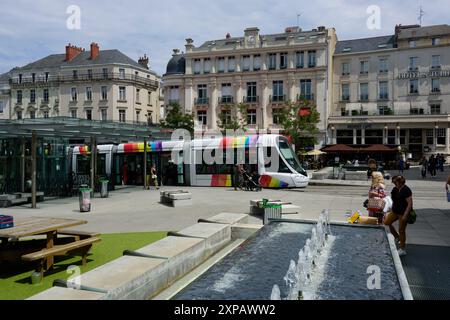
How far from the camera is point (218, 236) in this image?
26.7 feet

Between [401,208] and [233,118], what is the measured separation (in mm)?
44779

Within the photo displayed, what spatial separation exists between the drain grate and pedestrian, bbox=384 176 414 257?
13.0 inches

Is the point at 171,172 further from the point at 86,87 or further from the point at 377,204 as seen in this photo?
the point at 86,87

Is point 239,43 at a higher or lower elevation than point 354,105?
higher

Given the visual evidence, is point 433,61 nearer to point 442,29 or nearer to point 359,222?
point 442,29

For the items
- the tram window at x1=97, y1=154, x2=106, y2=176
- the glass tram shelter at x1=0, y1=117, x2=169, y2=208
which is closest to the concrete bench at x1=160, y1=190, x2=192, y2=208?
the glass tram shelter at x1=0, y1=117, x2=169, y2=208

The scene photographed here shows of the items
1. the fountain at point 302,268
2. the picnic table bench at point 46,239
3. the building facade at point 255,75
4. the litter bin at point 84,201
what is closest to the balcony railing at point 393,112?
the building facade at point 255,75

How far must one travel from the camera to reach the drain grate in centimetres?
615

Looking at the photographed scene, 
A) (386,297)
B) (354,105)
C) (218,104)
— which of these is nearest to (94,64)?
(218,104)

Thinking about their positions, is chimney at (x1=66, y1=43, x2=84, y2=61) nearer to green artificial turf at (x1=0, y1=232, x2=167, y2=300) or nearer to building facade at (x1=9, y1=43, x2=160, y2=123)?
building facade at (x1=9, y1=43, x2=160, y2=123)

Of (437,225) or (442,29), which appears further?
(442,29)

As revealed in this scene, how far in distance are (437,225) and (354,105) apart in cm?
4360
